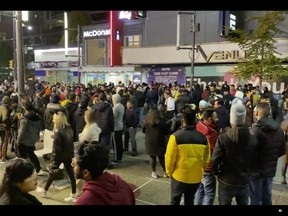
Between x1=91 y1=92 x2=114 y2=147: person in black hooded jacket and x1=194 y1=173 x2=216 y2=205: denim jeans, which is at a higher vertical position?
x1=91 y1=92 x2=114 y2=147: person in black hooded jacket

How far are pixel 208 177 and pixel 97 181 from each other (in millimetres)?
2375

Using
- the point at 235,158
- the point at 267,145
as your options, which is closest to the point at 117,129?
the point at 267,145

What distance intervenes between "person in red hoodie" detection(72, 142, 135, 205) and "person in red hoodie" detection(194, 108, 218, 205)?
2046mm

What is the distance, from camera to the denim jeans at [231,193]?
3.75 metres

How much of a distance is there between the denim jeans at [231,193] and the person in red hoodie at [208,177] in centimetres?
38

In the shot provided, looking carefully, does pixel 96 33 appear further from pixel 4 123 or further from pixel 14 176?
pixel 14 176

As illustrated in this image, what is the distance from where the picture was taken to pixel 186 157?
3.90m

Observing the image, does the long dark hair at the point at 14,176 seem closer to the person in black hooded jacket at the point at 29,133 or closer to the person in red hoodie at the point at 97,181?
the person in red hoodie at the point at 97,181

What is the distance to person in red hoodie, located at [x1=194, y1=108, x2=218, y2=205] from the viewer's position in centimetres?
432

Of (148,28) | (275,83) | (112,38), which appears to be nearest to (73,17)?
(112,38)

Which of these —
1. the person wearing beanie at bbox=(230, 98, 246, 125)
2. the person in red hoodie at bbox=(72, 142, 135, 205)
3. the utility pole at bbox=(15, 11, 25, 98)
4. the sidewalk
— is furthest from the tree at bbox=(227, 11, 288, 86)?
the person in red hoodie at bbox=(72, 142, 135, 205)

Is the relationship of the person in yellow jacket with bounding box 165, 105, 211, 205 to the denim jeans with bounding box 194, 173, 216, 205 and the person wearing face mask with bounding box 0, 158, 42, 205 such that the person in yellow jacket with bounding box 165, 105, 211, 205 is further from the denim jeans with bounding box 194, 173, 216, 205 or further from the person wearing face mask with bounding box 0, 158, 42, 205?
the person wearing face mask with bounding box 0, 158, 42, 205

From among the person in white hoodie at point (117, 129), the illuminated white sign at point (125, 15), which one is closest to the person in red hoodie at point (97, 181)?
the person in white hoodie at point (117, 129)

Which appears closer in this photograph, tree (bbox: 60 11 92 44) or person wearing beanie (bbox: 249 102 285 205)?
person wearing beanie (bbox: 249 102 285 205)
